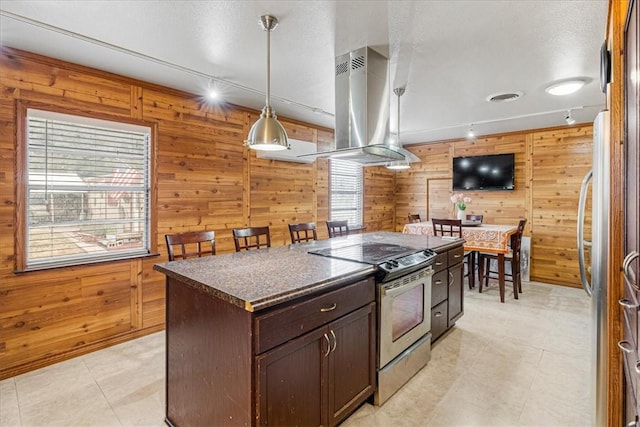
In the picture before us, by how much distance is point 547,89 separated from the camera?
335 centimetres

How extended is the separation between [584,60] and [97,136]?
430 cm

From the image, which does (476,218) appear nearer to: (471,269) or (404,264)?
(471,269)

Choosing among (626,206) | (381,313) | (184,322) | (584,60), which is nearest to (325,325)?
(381,313)

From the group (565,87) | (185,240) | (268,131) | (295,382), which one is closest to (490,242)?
(565,87)

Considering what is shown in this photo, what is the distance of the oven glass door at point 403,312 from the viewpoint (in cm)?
204

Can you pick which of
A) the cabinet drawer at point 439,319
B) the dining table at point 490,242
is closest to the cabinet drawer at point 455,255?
the cabinet drawer at point 439,319

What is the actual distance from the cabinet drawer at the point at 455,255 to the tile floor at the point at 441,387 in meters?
0.75

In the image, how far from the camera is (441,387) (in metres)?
2.31

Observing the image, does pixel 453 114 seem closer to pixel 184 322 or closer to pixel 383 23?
pixel 383 23

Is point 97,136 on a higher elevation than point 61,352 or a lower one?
higher

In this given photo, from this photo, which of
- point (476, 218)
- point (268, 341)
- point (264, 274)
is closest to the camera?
point (268, 341)

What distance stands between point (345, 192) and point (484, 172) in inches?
98.6

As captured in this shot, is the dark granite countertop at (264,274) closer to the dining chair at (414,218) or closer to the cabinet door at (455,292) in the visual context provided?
the cabinet door at (455,292)

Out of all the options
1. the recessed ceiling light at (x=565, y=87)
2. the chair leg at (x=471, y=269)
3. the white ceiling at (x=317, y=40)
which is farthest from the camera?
the chair leg at (x=471, y=269)
